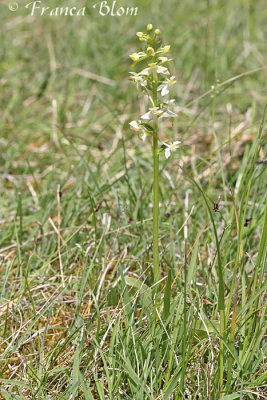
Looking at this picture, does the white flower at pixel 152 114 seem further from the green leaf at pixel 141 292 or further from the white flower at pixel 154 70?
the green leaf at pixel 141 292

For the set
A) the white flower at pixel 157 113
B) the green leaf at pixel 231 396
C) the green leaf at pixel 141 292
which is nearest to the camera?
the green leaf at pixel 231 396

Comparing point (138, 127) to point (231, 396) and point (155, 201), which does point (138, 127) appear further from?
point (231, 396)

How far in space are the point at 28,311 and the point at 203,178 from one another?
151 cm

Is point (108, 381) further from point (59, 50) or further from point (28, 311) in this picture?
point (59, 50)

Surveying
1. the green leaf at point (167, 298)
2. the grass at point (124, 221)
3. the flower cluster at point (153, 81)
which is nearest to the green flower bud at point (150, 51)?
the flower cluster at point (153, 81)

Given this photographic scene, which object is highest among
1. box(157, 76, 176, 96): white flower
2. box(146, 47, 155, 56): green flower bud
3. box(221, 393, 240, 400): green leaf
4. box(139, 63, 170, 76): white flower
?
box(146, 47, 155, 56): green flower bud

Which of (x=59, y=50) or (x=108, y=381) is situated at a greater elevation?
(x=59, y=50)

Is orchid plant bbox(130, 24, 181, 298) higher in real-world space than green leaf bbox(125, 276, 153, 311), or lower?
higher

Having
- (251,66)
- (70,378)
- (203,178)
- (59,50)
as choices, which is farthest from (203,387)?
(59,50)

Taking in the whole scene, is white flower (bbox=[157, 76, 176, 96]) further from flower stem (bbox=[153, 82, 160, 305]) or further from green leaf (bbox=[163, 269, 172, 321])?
green leaf (bbox=[163, 269, 172, 321])

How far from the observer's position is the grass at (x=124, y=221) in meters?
1.72

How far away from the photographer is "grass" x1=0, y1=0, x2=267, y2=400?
1718mm

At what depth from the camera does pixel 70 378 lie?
67.5 inches

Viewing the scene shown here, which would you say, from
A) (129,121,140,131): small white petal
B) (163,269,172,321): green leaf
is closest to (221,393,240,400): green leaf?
(163,269,172,321): green leaf
